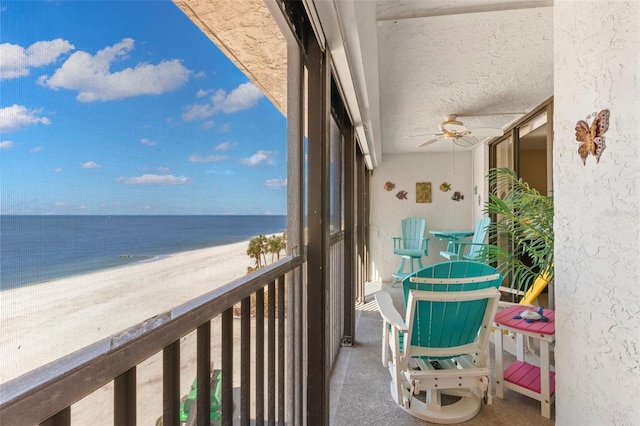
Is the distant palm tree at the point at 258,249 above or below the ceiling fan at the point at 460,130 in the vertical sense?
below

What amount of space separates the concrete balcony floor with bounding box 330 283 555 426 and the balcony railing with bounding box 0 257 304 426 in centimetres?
68

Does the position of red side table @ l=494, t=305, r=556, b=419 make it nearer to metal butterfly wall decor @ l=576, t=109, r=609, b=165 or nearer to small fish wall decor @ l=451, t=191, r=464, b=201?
metal butterfly wall decor @ l=576, t=109, r=609, b=165

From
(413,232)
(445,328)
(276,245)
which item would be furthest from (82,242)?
(413,232)

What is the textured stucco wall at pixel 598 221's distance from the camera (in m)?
1.17

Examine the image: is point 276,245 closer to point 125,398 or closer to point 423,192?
point 125,398

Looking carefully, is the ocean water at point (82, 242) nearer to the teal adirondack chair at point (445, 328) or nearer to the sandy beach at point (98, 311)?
the sandy beach at point (98, 311)

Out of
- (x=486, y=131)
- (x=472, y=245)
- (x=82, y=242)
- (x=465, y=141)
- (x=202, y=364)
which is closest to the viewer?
(x=82, y=242)

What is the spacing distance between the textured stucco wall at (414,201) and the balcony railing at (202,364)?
14.7 ft

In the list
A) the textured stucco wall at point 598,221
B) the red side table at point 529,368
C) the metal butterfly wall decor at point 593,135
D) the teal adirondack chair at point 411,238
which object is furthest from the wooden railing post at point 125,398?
the teal adirondack chair at point 411,238

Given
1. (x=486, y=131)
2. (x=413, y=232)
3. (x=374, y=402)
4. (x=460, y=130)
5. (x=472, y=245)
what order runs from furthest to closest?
(x=413, y=232), (x=472, y=245), (x=460, y=130), (x=486, y=131), (x=374, y=402)

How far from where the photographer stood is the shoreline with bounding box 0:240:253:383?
0.33 meters

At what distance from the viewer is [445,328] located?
1.70m

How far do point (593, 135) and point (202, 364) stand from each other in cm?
174

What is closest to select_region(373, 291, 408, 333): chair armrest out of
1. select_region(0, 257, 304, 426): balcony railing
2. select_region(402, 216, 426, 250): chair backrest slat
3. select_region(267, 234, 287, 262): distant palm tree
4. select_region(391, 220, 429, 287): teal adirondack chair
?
select_region(0, 257, 304, 426): balcony railing
